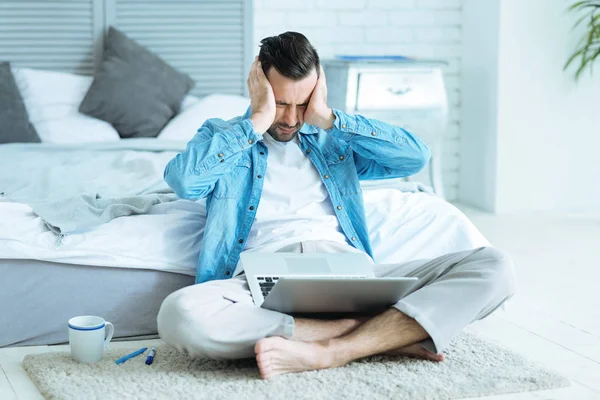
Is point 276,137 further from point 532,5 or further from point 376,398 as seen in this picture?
point 532,5

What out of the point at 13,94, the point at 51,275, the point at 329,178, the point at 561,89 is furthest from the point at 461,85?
the point at 51,275

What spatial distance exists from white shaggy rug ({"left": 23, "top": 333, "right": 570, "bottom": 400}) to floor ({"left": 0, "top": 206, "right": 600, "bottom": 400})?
53 mm

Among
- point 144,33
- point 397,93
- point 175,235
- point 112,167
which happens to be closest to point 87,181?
point 112,167

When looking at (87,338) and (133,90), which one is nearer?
(87,338)

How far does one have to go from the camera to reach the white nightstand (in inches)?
179

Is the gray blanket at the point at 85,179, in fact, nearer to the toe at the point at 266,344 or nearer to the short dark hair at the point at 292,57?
the short dark hair at the point at 292,57

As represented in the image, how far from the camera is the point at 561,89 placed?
16.0 feet

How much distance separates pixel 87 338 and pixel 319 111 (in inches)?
31.5

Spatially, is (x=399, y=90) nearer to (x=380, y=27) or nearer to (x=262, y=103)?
(x=380, y=27)

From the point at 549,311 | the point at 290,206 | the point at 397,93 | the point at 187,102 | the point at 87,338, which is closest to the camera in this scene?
A: the point at 87,338

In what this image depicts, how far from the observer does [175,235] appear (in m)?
2.56

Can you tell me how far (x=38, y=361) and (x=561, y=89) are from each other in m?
3.45

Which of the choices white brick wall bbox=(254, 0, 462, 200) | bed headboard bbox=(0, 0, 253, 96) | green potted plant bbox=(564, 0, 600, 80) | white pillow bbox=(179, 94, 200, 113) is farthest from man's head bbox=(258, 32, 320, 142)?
green potted plant bbox=(564, 0, 600, 80)

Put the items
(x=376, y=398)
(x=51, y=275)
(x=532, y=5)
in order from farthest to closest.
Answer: (x=532, y=5) → (x=51, y=275) → (x=376, y=398)
